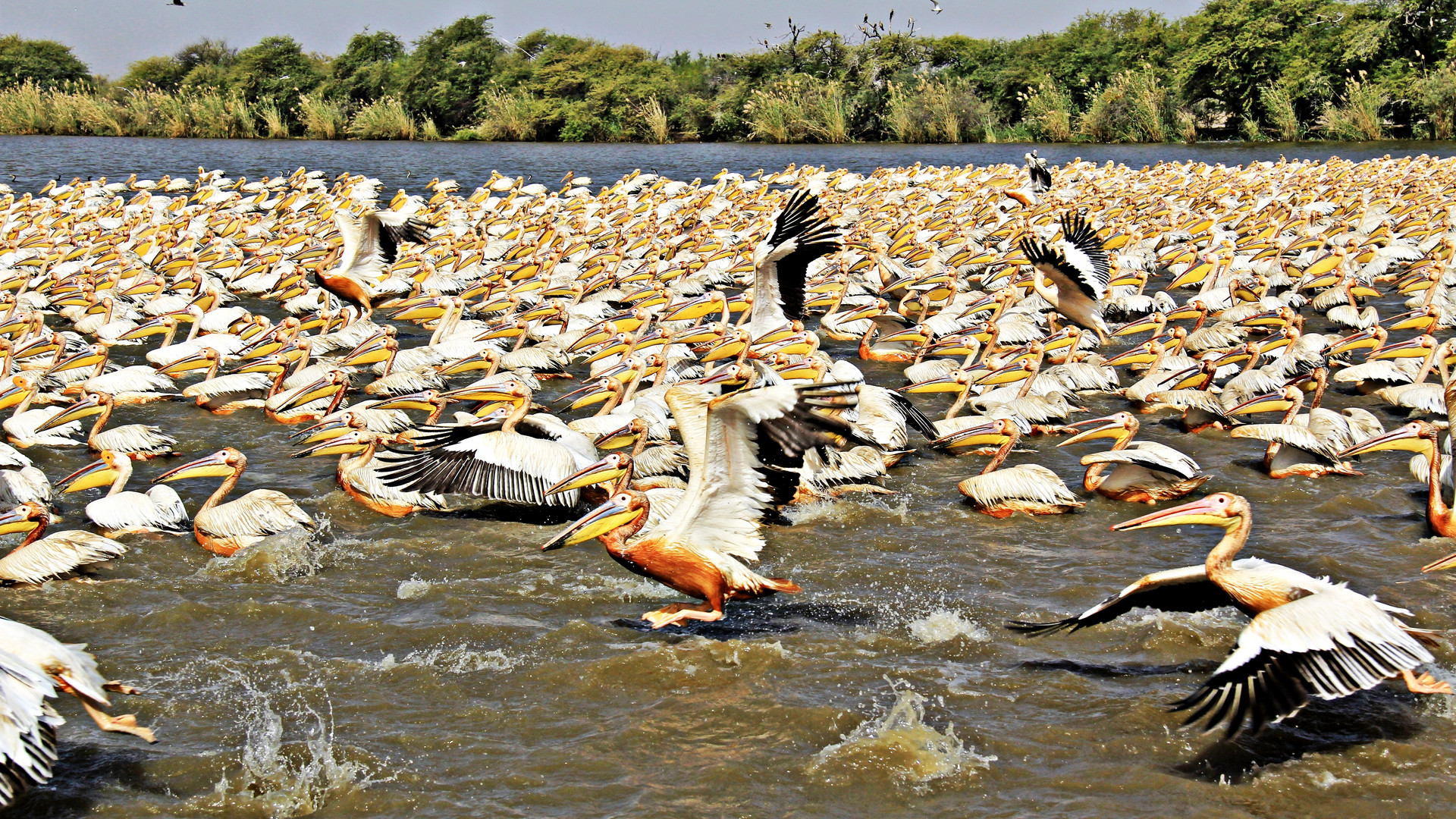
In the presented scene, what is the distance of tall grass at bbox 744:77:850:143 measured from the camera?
39031mm

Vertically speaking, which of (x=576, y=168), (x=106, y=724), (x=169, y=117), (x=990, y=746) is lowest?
(x=990, y=746)

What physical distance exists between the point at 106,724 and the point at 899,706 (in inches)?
101

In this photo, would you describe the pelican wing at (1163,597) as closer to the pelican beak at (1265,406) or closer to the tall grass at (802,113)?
the pelican beak at (1265,406)

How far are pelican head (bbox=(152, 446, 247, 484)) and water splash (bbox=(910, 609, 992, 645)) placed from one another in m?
3.76

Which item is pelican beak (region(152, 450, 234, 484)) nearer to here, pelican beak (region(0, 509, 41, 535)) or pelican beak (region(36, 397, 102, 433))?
pelican beak (region(0, 509, 41, 535))

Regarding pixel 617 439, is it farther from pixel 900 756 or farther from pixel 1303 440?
pixel 1303 440

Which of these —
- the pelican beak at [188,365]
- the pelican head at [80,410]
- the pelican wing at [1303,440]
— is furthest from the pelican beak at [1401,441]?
the pelican beak at [188,365]

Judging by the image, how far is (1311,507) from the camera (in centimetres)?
657

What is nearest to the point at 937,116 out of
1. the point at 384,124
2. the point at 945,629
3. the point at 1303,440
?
the point at 384,124

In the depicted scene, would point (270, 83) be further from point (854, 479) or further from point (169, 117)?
point (854, 479)

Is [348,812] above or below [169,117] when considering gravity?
below

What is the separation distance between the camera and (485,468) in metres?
6.43

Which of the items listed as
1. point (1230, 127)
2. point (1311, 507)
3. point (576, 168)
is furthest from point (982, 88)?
point (1311, 507)

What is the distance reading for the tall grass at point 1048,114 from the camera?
1489 inches
